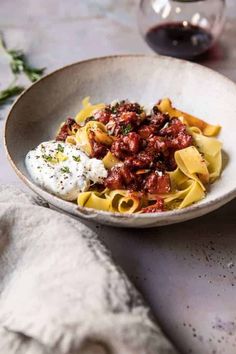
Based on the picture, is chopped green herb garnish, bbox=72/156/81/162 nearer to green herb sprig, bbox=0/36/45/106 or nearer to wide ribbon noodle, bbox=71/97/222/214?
wide ribbon noodle, bbox=71/97/222/214

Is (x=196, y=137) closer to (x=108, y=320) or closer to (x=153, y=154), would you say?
(x=153, y=154)

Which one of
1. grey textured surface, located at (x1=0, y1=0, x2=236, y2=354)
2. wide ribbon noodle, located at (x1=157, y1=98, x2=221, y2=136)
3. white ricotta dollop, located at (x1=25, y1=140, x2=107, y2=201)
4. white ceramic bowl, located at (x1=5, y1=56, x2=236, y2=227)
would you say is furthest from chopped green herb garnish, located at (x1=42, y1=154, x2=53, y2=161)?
wide ribbon noodle, located at (x1=157, y1=98, x2=221, y2=136)

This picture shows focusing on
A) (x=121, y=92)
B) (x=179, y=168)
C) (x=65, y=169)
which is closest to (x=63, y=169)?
→ (x=65, y=169)

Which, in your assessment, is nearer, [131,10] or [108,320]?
[108,320]

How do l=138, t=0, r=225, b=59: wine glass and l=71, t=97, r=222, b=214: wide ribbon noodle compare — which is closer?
l=71, t=97, r=222, b=214: wide ribbon noodle

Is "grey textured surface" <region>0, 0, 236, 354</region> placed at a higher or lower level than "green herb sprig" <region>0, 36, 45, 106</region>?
higher

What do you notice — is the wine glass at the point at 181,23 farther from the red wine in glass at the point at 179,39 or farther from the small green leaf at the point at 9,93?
the small green leaf at the point at 9,93

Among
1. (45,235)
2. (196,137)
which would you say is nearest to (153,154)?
(196,137)
